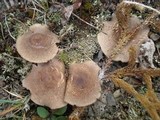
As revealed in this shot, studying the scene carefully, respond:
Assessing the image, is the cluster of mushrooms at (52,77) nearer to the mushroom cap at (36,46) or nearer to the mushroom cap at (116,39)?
the mushroom cap at (36,46)

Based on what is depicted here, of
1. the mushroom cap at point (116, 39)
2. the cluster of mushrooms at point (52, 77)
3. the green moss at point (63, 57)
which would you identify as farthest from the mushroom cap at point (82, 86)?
the mushroom cap at point (116, 39)

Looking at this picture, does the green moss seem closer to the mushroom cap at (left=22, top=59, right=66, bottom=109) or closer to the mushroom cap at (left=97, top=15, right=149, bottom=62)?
the mushroom cap at (left=22, top=59, right=66, bottom=109)

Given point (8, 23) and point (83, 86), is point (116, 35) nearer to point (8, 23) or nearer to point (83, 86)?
point (83, 86)

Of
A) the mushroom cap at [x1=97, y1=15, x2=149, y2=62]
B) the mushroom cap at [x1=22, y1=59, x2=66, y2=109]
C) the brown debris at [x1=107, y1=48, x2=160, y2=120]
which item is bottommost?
the mushroom cap at [x1=22, y1=59, x2=66, y2=109]

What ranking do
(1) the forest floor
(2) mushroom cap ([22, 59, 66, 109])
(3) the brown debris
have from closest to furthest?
1. (3) the brown debris
2. (2) mushroom cap ([22, 59, 66, 109])
3. (1) the forest floor

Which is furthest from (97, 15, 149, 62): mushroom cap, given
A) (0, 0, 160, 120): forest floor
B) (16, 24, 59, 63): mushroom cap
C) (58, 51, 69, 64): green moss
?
(16, 24, 59, 63): mushroom cap

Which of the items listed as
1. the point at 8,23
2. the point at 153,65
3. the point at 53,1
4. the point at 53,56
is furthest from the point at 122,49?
the point at 8,23
